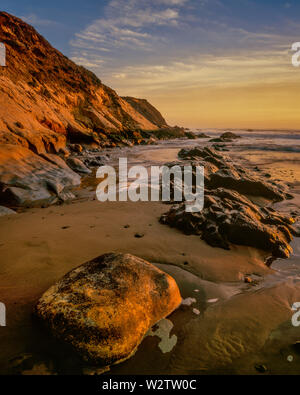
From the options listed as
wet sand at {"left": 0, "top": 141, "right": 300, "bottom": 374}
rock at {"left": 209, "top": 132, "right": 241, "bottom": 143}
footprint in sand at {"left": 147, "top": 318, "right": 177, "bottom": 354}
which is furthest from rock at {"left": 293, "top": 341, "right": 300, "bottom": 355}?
rock at {"left": 209, "top": 132, "right": 241, "bottom": 143}

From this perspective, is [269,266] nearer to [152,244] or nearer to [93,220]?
[152,244]

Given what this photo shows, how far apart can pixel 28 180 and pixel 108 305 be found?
4.44 m

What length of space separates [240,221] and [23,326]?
108 inches

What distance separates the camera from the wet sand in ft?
5.10

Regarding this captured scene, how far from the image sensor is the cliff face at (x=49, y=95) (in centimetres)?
1129

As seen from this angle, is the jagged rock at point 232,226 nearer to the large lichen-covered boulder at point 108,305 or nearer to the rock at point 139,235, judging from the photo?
the rock at point 139,235

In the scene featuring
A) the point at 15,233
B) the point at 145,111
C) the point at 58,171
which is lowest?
the point at 15,233

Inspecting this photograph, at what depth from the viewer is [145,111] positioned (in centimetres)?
5775

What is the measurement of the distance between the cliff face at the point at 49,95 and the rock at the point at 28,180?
2.17 m

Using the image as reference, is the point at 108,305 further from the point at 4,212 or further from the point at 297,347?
the point at 4,212
